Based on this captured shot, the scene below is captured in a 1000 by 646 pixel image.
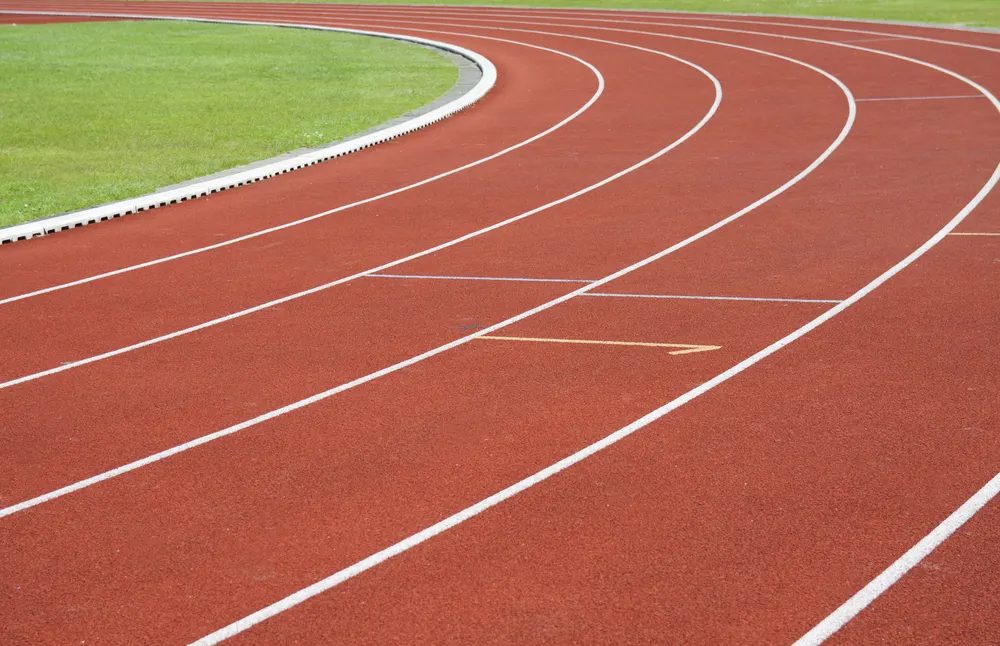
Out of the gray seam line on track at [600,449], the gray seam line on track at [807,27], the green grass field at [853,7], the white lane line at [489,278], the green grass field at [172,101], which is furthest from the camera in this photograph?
the green grass field at [853,7]

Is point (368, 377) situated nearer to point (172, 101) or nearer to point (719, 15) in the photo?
point (172, 101)

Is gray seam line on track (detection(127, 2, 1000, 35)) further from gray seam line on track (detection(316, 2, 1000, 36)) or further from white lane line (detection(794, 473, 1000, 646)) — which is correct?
white lane line (detection(794, 473, 1000, 646))

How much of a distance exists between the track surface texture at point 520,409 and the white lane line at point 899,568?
0.7 inches

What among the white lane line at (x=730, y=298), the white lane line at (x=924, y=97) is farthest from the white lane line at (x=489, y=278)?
the white lane line at (x=924, y=97)

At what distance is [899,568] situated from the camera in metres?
4.77

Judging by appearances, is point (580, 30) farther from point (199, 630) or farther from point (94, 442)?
point (199, 630)

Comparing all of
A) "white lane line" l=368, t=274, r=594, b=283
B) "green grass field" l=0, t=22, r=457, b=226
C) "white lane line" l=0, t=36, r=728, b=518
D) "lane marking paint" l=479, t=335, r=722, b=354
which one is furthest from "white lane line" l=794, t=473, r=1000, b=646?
"green grass field" l=0, t=22, r=457, b=226

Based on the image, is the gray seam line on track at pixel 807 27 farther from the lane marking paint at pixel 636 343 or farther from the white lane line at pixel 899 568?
the white lane line at pixel 899 568

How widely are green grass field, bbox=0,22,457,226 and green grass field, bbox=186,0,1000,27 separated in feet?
30.4

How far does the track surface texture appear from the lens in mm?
4672

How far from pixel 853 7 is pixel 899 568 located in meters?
29.8

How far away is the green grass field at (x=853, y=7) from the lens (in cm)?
2859

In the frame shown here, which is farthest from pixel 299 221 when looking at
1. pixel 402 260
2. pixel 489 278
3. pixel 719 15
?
pixel 719 15

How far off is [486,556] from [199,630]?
1.10m
